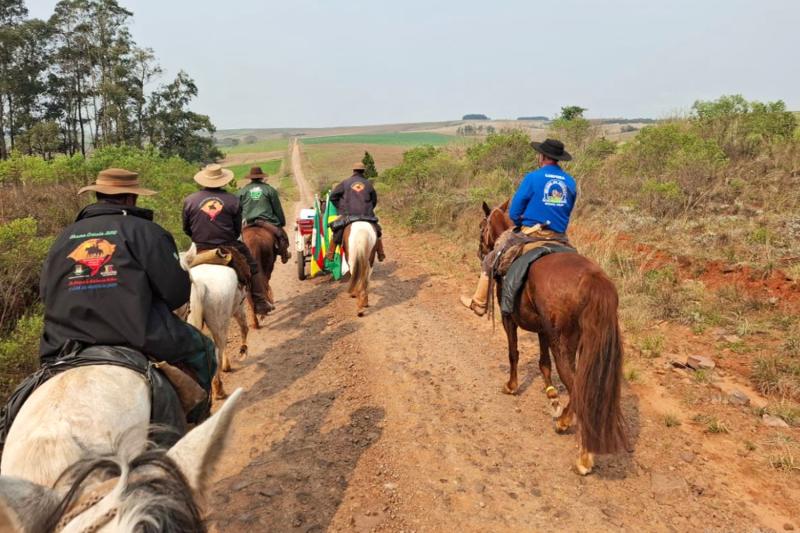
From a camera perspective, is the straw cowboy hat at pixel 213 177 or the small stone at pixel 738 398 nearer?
the small stone at pixel 738 398

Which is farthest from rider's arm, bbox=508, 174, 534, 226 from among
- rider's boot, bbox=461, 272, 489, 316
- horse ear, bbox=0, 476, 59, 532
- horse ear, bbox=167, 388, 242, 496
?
horse ear, bbox=0, 476, 59, 532

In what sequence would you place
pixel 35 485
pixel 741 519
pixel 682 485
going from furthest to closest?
pixel 682 485 → pixel 741 519 → pixel 35 485

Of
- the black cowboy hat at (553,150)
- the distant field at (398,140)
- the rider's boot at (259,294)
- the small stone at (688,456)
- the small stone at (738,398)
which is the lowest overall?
the small stone at (688,456)

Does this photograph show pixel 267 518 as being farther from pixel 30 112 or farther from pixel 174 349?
pixel 30 112

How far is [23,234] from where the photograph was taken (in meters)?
6.21

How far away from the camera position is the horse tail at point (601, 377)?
4098mm

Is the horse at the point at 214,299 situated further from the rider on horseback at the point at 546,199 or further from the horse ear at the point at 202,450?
the horse ear at the point at 202,450

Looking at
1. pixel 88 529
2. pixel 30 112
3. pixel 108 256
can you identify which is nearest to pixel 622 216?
pixel 108 256

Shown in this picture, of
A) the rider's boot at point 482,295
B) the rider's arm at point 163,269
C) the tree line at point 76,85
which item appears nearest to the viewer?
the rider's arm at point 163,269

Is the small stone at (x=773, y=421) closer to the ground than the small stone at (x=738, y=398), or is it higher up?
closer to the ground

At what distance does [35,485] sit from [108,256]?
1.42 meters

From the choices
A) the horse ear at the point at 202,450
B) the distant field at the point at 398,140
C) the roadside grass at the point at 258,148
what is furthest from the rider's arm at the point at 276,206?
the roadside grass at the point at 258,148

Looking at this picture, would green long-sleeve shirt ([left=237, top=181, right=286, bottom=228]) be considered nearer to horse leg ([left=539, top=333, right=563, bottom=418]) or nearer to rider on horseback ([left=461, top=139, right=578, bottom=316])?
rider on horseback ([left=461, top=139, right=578, bottom=316])

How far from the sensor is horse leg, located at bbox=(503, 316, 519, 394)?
5.59m
